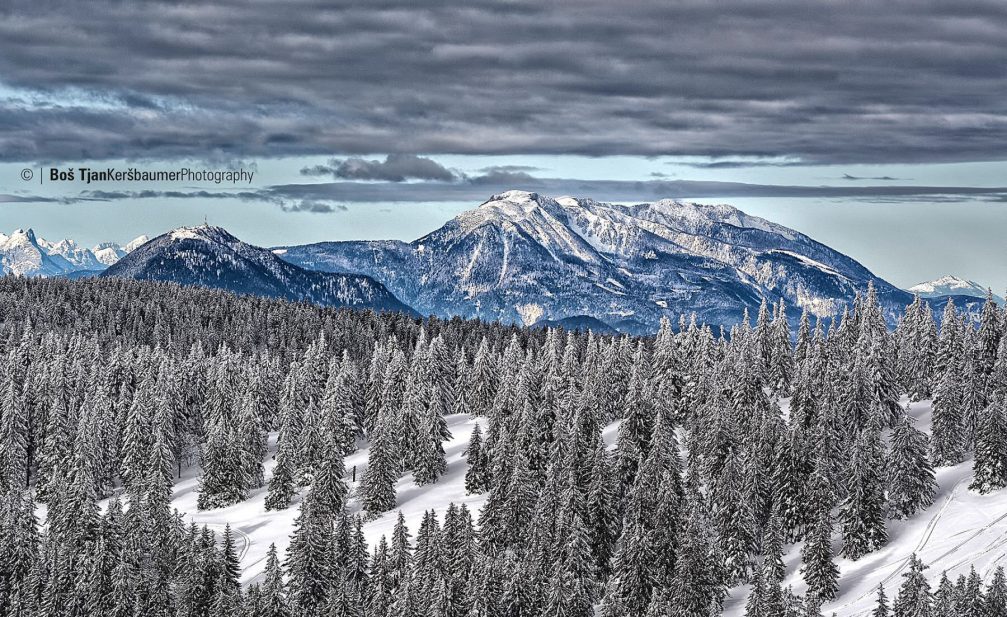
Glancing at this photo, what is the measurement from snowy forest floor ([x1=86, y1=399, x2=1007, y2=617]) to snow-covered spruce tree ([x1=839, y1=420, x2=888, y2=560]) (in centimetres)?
115

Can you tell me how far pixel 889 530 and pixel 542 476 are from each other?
33305mm

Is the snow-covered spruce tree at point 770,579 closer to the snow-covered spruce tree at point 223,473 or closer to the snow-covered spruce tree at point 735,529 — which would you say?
the snow-covered spruce tree at point 735,529

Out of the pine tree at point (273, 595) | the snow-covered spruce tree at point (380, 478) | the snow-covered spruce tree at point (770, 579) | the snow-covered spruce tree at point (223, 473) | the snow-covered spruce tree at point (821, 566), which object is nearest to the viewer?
the snow-covered spruce tree at point (770, 579)

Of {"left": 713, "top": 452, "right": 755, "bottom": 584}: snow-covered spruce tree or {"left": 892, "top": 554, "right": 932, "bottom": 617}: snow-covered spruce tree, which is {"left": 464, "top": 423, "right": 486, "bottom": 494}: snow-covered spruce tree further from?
{"left": 892, "top": 554, "right": 932, "bottom": 617}: snow-covered spruce tree

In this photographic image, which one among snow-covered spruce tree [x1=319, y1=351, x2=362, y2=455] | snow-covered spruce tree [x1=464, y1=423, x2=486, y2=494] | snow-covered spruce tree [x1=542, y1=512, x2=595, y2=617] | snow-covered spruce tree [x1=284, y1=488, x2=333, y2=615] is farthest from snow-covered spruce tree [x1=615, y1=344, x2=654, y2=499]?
snow-covered spruce tree [x1=319, y1=351, x2=362, y2=455]

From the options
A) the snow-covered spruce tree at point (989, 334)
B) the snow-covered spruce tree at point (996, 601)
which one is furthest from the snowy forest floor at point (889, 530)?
the snow-covered spruce tree at point (996, 601)

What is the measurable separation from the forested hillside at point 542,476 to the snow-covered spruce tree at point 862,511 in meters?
0.25

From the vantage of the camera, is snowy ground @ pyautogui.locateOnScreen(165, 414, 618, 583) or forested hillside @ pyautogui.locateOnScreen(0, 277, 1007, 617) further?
snowy ground @ pyautogui.locateOnScreen(165, 414, 618, 583)

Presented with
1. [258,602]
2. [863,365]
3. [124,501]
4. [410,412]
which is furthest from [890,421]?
[124,501]

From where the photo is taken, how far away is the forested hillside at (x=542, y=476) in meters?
89.0

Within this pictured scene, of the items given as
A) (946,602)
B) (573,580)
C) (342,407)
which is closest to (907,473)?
(946,602)

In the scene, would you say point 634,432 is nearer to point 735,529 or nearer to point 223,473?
point 735,529

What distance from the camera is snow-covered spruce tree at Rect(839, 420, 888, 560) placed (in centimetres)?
9812

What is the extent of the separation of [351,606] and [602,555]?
24.7m
